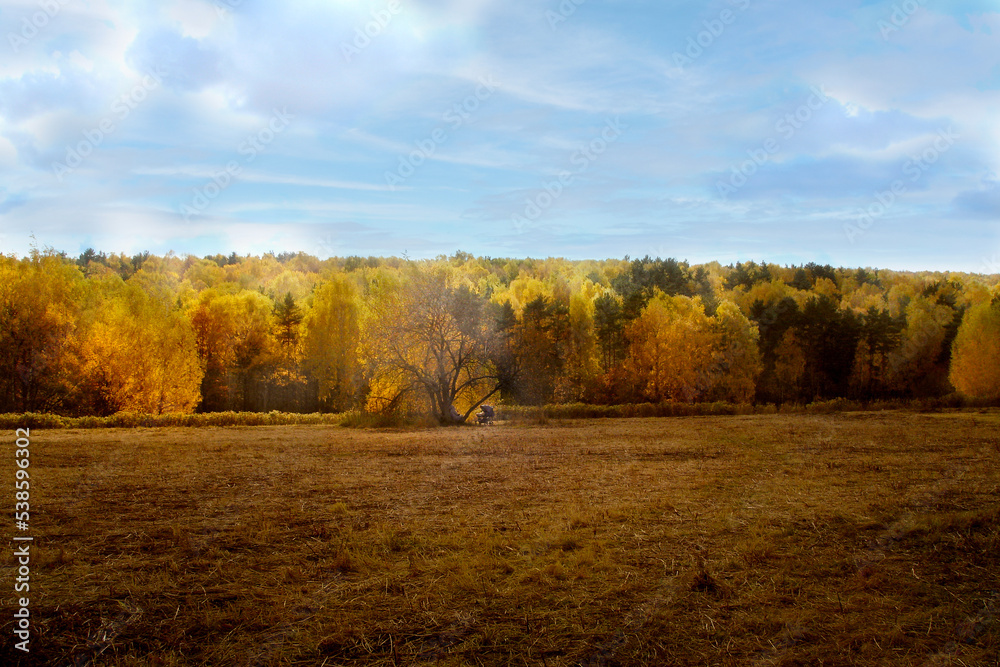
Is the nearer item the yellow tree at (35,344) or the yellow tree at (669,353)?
the yellow tree at (35,344)

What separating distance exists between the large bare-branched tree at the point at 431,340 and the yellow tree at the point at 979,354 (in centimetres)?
4209

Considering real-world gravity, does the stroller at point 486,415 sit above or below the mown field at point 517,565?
below

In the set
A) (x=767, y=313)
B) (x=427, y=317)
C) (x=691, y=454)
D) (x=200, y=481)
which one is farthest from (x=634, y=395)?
(x=200, y=481)

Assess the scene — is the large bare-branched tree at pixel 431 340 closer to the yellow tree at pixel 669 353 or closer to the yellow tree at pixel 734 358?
the yellow tree at pixel 669 353

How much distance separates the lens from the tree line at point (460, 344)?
30156 millimetres

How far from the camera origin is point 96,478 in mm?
11938

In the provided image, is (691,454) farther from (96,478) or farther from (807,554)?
(96,478)

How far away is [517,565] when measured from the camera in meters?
6.50

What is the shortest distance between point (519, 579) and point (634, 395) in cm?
4653

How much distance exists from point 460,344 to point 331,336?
2988 centimetres

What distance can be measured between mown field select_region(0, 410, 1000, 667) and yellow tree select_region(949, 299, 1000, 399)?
145 ft

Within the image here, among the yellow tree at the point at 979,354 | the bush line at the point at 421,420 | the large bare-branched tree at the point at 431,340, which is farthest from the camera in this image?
the yellow tree at the point at 979,354

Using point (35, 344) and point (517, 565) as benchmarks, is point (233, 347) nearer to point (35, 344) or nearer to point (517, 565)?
point (35, 344)

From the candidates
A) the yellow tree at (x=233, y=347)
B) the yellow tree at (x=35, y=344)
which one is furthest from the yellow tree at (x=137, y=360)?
the yellow tree at (x=233, y=347)
